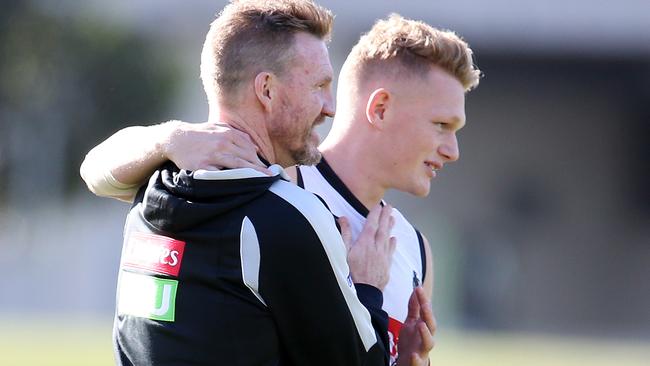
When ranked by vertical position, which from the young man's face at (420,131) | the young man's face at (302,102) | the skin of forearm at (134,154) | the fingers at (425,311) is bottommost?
the fingers at (425,311)

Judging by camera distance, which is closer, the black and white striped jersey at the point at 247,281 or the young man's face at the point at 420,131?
the black and white striped jersey at the point at 247,281

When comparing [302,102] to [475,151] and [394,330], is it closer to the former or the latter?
[394,330]

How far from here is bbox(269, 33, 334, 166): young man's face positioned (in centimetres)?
408

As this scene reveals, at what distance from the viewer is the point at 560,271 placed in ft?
139

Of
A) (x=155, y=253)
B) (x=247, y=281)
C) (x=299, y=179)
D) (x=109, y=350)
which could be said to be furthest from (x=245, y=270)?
(x=109, y=350)

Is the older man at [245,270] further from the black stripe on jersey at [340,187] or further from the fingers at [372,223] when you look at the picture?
the black stripe on jersey at [340,187]

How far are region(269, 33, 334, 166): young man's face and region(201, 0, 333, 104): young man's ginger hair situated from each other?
4cm

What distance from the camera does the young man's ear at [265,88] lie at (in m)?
4.05

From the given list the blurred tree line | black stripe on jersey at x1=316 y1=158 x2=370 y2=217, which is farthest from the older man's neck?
the blurred tree line

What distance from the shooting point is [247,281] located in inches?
148

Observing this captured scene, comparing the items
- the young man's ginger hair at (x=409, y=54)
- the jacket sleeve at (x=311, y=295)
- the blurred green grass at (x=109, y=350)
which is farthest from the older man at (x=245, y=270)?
the blurred green grass at (x=109, y=350)

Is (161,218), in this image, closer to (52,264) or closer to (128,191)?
(128,191)

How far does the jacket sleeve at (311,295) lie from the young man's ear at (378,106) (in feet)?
4.97

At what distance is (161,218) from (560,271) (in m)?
39.3
